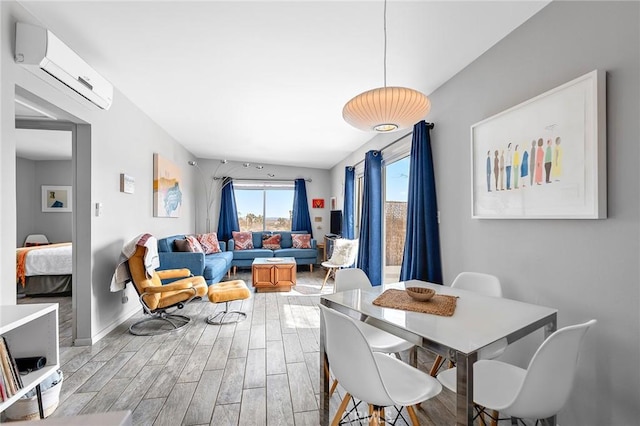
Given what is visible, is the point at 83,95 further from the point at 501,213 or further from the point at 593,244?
the point at 593,244

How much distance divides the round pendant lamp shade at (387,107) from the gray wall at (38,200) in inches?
270

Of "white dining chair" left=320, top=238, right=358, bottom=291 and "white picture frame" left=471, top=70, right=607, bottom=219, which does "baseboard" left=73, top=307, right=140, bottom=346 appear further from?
"white picture frame" left=471, top=70, right=607, bottom=219

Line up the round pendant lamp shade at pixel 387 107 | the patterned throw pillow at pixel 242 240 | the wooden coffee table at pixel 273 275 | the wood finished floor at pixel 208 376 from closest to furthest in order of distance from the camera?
the round pendant lamp shade at pixel 387 107 < the wood finished floor at pixel 208 376 < the wooden coffee table at pixel 273 275 < the patterned throw pillow at pixel 242 240

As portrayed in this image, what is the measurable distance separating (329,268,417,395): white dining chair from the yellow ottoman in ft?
4.86

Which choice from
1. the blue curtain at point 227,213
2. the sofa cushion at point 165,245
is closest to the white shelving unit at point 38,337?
the sofa cushion at point 165,245

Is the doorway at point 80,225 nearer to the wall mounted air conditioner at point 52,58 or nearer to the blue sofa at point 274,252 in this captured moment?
the wall mounted air conditioner at point 52,58

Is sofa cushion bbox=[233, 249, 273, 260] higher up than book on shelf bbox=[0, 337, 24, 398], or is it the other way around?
book on shelf bbox=[0, 337, 24, 398]

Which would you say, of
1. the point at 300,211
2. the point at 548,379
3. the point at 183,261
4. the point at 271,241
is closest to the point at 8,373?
the point at 548,379

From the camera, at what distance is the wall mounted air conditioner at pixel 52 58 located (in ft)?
6.02

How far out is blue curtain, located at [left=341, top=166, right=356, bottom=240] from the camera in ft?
18.6

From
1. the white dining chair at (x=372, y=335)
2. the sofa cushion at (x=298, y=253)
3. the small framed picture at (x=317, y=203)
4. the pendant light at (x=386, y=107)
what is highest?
the pendant light at (x=386, y=107)

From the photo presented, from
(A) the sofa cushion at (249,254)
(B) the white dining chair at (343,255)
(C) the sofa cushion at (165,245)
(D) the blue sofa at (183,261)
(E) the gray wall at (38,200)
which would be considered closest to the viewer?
(D) the blue sofa at (183,261)

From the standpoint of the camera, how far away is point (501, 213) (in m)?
2.03

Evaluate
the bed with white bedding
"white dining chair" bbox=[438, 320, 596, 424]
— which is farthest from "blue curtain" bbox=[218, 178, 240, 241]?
"white dining chair" bbox=[438, 320, 596, 424]
